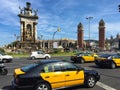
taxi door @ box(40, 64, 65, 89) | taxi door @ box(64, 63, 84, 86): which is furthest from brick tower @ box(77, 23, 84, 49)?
taxi door @ box(40, 64, 65, 89)

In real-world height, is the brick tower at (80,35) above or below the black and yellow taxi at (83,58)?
above

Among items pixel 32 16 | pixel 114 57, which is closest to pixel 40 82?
pixel 114 57

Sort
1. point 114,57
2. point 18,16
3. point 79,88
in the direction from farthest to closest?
1. point 18,16
2. point 114,57
3. point 79,88

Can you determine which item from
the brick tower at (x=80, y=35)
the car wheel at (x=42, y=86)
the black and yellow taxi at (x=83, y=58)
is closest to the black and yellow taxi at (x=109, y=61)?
the black and yellow taxi at (x=83, y=58)

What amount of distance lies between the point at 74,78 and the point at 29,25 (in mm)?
57884

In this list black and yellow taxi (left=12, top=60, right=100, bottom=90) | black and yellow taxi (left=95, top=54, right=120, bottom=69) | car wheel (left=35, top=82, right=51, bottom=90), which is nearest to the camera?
black and yellow taxi (left=12, top=60, right=100, bottom=90)

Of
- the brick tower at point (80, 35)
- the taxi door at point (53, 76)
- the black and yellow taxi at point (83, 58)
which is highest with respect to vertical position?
the brick tower at point (80, 35)

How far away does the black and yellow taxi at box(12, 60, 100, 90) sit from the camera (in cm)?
906

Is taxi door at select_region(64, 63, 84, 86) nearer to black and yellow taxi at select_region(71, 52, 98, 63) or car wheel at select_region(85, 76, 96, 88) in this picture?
car wheel at select_region(85, 76, 96, 88)

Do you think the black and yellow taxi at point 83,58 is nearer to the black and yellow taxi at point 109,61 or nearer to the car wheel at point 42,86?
the black and yellow taxi at point 109,61

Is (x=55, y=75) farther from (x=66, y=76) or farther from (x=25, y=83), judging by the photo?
(x=25, y=83)

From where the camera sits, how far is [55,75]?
9.58 meters

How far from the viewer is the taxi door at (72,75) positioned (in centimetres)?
994

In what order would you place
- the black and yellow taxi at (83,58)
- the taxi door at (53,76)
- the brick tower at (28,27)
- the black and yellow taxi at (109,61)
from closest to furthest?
1. the taxi door at (53,76)
2. the black and yellow taxi at (109,61)
3. the black and yellow taxi at (83,58)
4. the brick tower at (28,27)
